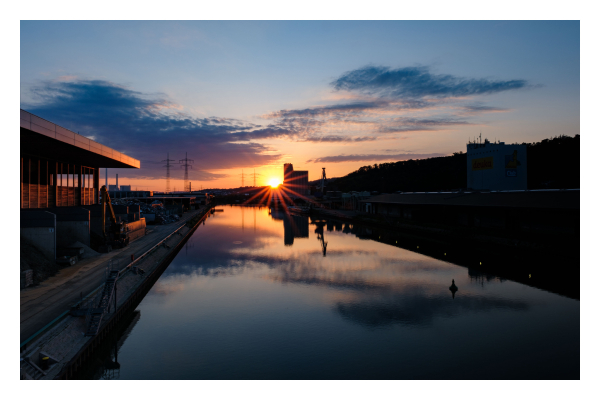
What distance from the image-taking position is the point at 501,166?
79188 mm

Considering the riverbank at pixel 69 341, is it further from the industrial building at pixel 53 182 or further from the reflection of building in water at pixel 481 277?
the reflection of building in water at pixel 481 277

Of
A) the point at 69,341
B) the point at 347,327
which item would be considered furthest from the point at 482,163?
the point at 69,341

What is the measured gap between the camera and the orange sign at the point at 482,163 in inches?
3211

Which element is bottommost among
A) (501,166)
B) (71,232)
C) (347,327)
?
(347,327)

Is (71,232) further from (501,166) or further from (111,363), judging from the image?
(501,166)

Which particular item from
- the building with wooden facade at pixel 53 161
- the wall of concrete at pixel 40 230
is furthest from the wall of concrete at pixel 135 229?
the wall of concrete at pixel 40 230

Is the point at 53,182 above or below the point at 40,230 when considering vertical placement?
above

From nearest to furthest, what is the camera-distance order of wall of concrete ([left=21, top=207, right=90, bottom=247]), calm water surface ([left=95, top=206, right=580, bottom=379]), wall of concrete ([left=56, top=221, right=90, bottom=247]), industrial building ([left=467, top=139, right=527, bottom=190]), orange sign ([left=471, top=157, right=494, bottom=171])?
calm water surface ([left=95, top=206, right=580, bottom=379]), wall of concrete ([left=56, top=221, right=90, bottom=247]), wall of concrete ([left=21, top=207, right=90, bottom=247]), industrial building ([left=467, top=139, right=527, bottom=190]), orange sign ([left=471, top=157, right=494, bottom=171])

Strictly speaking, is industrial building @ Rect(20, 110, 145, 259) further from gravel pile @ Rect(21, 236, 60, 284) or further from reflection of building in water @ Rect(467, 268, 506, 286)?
reflection of building in water @ Rect(467, 268, 506, 286)

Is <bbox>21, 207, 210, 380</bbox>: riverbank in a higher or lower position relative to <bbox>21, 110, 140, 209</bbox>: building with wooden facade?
lower

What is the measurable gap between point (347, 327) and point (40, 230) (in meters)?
23.7

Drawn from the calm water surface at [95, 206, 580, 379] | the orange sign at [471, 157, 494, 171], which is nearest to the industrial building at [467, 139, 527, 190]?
the orange sign at [471, 157, 494, 171]

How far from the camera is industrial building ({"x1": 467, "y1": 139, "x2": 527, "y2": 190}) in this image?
78.0 m

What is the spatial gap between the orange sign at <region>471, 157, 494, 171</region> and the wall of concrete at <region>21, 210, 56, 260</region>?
8492 centimetres
